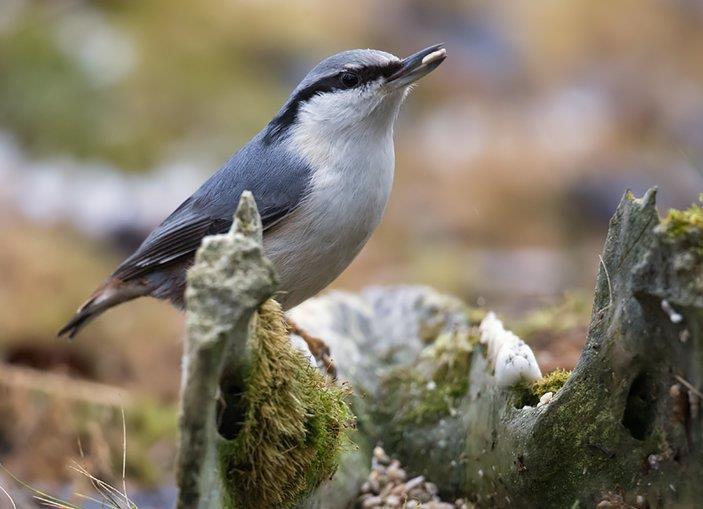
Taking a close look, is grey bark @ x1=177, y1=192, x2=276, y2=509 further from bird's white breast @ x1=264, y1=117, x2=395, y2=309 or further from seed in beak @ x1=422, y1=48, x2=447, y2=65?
seed in beak @ x1=422, y1=48, x2=447, y2=65

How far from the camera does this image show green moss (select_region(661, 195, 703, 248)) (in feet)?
7.02

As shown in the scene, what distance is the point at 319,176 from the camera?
3.85 metres

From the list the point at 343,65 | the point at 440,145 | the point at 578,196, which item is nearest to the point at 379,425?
the point at 343,65

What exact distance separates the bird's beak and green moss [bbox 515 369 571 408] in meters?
1.32

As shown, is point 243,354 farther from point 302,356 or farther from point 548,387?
point 548,387

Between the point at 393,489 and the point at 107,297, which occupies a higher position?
the point at 107,297

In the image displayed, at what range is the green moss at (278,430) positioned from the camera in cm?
248

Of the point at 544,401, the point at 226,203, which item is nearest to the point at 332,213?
the point at 226,203

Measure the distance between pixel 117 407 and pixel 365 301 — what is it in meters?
1.47

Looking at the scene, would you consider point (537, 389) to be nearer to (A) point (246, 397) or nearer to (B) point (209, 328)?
(A) point (246, 397)

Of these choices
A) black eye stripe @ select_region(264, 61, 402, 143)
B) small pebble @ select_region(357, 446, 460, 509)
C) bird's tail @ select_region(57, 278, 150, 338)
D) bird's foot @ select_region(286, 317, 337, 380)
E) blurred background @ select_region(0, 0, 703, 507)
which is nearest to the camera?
small pebble @ select_region(357, 446, 460, 509)

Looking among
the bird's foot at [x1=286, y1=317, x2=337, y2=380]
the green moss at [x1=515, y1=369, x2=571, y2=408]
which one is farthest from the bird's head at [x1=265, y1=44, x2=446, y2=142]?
the green moss at [x1=515, y1=369, x2=571, y2=408]

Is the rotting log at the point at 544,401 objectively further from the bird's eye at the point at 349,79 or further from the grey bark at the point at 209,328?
the bird's eye at the point at 349,79

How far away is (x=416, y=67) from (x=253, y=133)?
276 inches
